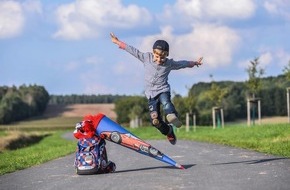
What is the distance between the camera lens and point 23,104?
423ft

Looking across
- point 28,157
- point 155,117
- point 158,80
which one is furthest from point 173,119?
point 28,157

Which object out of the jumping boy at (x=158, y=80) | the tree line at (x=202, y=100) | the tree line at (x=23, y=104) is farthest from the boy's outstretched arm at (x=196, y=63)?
the tree line at (x=23, y=104)

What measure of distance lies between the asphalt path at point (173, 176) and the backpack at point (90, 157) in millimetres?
210

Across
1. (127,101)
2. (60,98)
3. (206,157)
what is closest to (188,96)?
(206,157)

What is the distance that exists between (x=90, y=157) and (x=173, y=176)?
188 centimetres

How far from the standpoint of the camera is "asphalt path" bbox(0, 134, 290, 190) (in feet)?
25.5

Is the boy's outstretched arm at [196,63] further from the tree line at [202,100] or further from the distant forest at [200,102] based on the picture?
the distant forest at [200,102]

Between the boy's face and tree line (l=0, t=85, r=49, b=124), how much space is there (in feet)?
367

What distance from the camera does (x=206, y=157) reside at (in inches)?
477

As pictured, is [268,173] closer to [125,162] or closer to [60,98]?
[125,162]

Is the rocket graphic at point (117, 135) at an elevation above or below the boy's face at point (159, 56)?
below

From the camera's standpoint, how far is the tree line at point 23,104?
120975 millimetres

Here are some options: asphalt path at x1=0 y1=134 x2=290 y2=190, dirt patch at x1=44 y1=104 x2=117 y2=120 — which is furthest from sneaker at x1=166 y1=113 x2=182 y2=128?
dirt patch at x1=44 y1=104 x2=117 y2=120

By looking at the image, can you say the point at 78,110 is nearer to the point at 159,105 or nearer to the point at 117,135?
the point at 117,135
